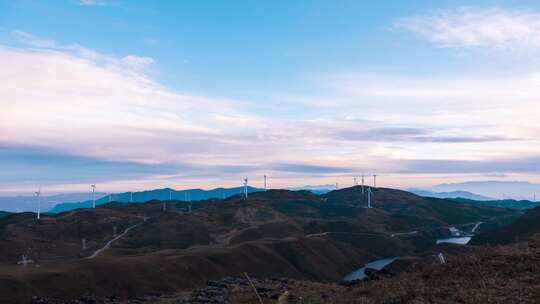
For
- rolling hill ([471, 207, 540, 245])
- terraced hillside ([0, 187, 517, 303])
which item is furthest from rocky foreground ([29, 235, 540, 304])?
→ rolling hill ([471, 207, 540, 245])

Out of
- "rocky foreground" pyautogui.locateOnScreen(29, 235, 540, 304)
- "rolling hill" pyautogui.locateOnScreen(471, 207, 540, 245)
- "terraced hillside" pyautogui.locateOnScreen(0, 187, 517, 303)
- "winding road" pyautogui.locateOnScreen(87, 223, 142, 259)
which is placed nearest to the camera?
"rocky foreground" pyautogui.locateOnScreen(29, 235, 540, 304)

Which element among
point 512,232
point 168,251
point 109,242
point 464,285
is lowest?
point 109,242

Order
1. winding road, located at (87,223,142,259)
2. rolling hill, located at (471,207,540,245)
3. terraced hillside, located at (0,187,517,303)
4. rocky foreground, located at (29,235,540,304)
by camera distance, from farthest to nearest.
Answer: rolling hill, located at (471,207,540,245)
winding road, located at (87,223,142,259)
terraced hillside, located at (0,187,517,303)
rocky foreground, located at (29,235,540,304)

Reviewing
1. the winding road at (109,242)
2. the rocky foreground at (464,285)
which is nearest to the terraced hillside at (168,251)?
the winding road at (109,242)

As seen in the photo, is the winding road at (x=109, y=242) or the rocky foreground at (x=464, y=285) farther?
the winding road at (x=109, y=242)

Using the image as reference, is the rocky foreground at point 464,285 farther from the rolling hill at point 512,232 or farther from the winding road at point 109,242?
the rolling hill at point 512,232

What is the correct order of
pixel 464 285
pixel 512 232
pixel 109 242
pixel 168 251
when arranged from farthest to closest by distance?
pixel 512 232, pixel 109 242, pixel 168 251, pixel 464 285

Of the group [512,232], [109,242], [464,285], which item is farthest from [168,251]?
[512,232]

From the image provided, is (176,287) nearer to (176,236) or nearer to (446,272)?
(446,272)

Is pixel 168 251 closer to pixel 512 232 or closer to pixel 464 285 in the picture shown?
pixel 464 285

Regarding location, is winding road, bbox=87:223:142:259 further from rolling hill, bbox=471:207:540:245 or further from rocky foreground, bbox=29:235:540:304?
rolling hill, bbox=471:207:540:245

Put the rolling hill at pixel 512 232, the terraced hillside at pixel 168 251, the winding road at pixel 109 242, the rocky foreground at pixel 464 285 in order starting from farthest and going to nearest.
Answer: the rolling hill at pixel 512 232
the winding road at pixel 109 242
the terraced hillside at pixel 168 251
the rocky foreground at pixel 464 285

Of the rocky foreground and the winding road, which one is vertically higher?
the rocky foreground
